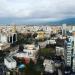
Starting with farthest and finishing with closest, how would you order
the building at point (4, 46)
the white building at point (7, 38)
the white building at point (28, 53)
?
the white building at point (7, 38) < the building at point (4, 46) < the white building at point (28, 53)

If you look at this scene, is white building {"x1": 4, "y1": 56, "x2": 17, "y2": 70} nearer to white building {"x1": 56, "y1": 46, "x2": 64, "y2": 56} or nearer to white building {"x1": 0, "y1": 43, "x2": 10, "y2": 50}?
white building {"x1": 0, "y1": 43, "x2": 10, "y2": 50}

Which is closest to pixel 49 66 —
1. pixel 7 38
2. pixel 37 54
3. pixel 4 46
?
pixel 37 54

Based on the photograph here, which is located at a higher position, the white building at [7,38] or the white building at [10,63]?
the white building at [7,38]

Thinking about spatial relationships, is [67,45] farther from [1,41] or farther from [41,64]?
[1,41]

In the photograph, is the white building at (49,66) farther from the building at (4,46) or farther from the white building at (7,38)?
the white building at (7,38)

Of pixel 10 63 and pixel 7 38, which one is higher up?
pixel 7 38

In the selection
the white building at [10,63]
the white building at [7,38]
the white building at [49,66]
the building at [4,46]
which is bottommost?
the white building at [49,66]

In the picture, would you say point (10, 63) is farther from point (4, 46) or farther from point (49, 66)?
point (4, 46)

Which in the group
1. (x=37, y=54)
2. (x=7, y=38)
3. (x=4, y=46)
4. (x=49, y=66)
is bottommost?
(x=49, y=66)

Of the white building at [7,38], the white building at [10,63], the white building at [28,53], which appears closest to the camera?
the white building at [10,63]

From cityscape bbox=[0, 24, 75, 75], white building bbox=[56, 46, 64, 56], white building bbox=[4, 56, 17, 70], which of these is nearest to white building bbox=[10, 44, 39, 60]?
cityscape bbox=[0, 24, 75, 75]

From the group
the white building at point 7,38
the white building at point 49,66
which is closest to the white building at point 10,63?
the white building at point 49,66

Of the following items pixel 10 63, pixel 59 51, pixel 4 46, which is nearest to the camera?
pixel 10 63

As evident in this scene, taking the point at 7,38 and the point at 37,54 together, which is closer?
the point at 37,54
